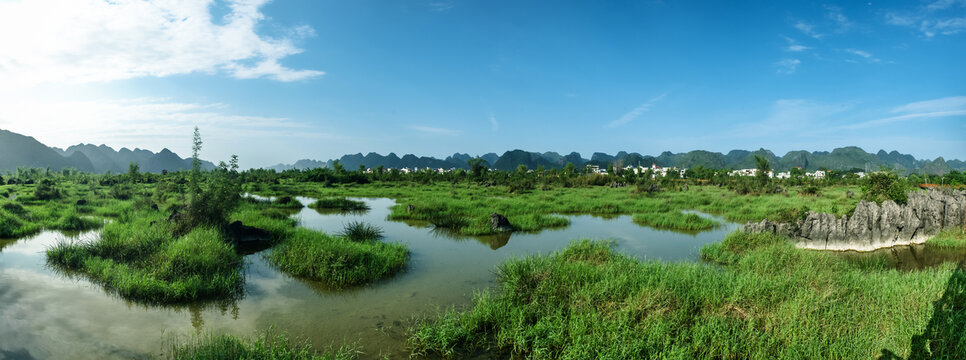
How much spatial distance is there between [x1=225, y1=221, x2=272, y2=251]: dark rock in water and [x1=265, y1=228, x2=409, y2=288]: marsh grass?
1853 mm

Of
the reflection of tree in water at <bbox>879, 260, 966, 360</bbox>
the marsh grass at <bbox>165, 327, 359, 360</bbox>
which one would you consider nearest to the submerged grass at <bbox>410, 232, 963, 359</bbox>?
the reflection of tree in water at <bbox>879, 260, 966, 360</bbox>

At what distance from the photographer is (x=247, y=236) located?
1287 cm

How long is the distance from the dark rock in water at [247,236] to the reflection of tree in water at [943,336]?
1469 cm

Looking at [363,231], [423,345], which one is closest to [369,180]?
[363,231]

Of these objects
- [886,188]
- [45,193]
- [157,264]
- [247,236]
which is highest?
[886,188]

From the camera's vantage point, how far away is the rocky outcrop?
12.4 m

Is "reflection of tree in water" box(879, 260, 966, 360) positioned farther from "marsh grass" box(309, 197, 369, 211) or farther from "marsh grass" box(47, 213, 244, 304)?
"marsh grass" box(309, 197, 369, 211)

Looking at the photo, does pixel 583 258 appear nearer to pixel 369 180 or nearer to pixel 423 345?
pixel 423 345

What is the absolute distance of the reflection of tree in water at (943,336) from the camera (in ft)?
16.5

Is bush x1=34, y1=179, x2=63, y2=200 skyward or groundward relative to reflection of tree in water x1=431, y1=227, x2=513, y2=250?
skyward

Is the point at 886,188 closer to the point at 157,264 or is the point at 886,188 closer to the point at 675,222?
the point at 675,222

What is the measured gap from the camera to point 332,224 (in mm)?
17922

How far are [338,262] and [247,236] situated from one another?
5.84 meters

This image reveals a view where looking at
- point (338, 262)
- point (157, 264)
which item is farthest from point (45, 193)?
point (338, 262)
